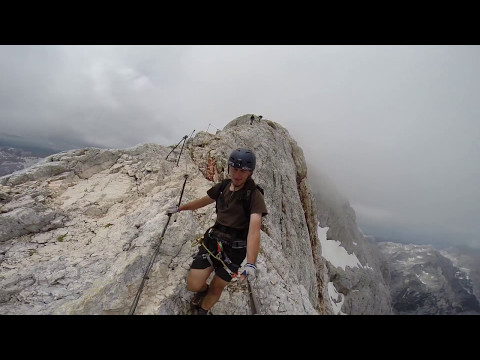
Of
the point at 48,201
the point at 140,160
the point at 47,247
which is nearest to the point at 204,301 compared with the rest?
the point at 47,247

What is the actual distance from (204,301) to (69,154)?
498 inches

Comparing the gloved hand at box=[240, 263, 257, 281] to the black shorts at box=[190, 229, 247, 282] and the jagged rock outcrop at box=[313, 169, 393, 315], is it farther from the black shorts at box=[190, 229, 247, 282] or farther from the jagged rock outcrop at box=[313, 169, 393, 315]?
the jagged rock outcrop at box=[313, 169, 393, 315]

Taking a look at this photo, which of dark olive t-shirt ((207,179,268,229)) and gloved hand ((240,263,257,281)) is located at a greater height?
dark olive t-shirt ((207,179,268,229))

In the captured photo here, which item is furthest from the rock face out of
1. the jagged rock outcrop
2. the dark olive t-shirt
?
the jagged rock outcrop

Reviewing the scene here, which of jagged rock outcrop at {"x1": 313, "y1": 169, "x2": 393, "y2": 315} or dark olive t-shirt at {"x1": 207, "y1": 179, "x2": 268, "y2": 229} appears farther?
jagged rock outcrop at {"x1": 313, "y1": 169, "x2": 393, "y2": 315}

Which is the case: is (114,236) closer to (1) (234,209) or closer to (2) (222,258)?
(2) (222,258)

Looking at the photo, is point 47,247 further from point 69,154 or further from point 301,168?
point 301,168

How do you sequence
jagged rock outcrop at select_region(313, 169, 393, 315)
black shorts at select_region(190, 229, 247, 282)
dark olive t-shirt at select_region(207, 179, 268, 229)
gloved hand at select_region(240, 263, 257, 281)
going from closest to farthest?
gloved hand at select_region(240, 263, 257, 281) < dark olive t-shirt at select_region(207, 179, 268, 229) < black shorts at select_region(190, 229, 247, 282) < jagged rock outcrop at select_region(313, 169, 393, 315)

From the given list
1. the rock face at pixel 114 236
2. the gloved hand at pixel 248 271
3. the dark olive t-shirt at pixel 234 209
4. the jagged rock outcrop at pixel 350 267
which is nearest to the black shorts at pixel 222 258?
the dark olive t-shirt at pixel 234 209

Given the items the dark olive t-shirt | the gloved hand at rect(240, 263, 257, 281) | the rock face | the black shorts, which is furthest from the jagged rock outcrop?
the gloved hand at rect(240, 263, 257, 281)

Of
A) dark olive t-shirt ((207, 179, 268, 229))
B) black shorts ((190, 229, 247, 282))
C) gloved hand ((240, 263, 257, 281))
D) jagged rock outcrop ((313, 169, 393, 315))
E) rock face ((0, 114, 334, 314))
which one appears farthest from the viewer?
jagged rock outcrop ((313, 169, 393, 315))

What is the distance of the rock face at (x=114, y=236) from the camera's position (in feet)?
26.4

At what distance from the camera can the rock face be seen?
8.05m
